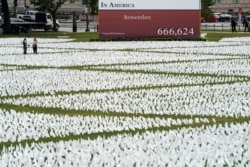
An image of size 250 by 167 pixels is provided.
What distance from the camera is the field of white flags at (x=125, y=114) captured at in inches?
484

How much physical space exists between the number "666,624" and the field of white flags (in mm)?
24410

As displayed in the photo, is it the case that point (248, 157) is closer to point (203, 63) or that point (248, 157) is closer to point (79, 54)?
point (203, 63)

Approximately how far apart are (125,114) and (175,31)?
133 feet

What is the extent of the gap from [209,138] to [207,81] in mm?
11006

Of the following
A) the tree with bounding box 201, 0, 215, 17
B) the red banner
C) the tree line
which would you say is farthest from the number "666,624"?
the tree with bounding box 201, 0, 215, 17

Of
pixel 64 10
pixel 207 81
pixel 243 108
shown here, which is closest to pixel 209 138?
pixel 243 108

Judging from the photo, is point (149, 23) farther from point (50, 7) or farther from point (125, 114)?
point (125, 114)

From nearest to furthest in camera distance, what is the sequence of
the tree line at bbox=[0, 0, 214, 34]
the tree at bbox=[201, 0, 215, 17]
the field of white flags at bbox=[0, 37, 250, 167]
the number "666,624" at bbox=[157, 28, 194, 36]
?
the field of white flags at bbox=[0, 37, 250, 167] → the number "666,624" at bbox=[157, 28, 194, 36] → the tree line at bbox=[0, 0, 214, 34] → the tree at bbox=[201, 0, 215, 17]

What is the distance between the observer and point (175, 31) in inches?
2240

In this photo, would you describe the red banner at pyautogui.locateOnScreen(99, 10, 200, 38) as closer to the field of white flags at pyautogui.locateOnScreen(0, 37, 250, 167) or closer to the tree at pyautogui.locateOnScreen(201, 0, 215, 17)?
the field of white flags at pyautogui.locateOnScreen(0, 37, 250, 167)

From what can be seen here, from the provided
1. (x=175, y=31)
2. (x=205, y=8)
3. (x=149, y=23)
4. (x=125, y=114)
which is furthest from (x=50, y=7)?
(x=125, y=114)

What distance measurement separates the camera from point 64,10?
13100 cm

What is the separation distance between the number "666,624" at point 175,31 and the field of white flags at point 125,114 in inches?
961

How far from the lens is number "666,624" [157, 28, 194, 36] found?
56.5 meters
